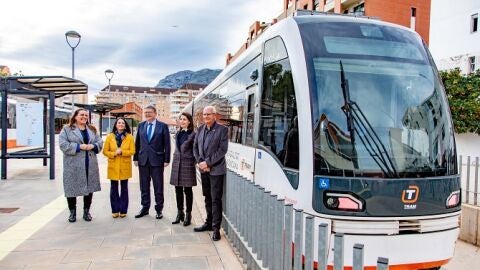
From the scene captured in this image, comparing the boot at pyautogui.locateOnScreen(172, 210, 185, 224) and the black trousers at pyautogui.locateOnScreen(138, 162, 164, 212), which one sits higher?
the black trousers at pyautogui.locateOnScreen(138, 162, 164, 212)

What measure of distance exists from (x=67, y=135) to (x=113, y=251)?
222 cm

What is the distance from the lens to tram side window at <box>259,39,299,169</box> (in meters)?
4.50

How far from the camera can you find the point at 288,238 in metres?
3.42

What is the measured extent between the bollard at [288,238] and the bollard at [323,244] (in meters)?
0.63

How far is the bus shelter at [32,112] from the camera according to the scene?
11016mm

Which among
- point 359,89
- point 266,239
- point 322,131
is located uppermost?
point 359,89

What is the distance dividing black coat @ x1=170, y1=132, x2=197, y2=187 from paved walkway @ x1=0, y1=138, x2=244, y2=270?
0.77 metres

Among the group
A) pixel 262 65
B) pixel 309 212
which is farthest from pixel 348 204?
pixel 262 65

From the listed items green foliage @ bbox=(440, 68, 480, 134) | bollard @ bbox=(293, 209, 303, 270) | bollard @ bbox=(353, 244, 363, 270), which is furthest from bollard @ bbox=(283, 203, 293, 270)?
green foliage @ bbox=(440, 68, 480, 134)

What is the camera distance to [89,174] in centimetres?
652

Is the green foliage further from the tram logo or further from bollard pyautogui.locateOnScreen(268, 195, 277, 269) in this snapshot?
bollard pyautogui.locateOnScreen(268, 195, 277, 269)

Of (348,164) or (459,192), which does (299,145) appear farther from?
(459,192)

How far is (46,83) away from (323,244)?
11.0m

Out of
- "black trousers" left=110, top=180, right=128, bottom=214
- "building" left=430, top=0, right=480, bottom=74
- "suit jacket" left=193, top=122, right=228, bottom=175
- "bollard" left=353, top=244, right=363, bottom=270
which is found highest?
"building" left=430, top=0, right=480, bottom=74
